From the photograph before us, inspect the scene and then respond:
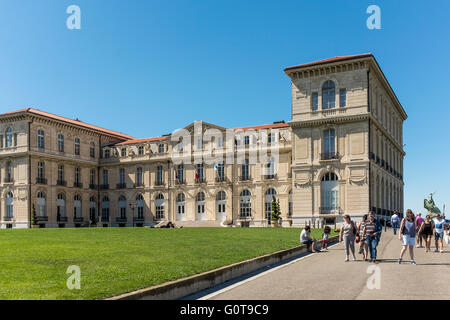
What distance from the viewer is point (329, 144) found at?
163ft

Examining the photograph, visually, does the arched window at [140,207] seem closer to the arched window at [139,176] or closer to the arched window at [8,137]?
the arched window at [139,176]

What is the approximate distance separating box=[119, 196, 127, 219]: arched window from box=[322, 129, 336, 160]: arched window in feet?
107

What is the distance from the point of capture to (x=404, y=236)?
17906 millimetres

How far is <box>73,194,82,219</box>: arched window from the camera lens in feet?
222

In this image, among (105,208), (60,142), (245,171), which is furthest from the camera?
(105,208)

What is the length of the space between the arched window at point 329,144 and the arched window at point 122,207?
1288 inches

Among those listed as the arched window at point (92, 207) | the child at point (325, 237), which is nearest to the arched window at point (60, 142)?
the arched window at point (92, 207)

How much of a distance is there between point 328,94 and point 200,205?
23811 millimetres

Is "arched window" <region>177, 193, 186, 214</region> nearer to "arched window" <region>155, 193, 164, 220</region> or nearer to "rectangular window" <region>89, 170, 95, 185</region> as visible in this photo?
"arched window" <region>155, 193, 164, 220</region>

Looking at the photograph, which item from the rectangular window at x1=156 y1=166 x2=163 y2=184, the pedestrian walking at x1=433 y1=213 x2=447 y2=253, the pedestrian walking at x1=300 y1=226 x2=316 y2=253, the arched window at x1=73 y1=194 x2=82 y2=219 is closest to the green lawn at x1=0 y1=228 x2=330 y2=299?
the pedestrian walking at x1=300 y1=226 x2=316 y2=253

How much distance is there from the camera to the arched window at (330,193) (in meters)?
48.8

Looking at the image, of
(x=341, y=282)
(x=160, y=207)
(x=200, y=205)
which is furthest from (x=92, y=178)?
(x=341, y=282)

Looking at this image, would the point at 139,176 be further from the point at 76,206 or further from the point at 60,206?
the point at 60,206
